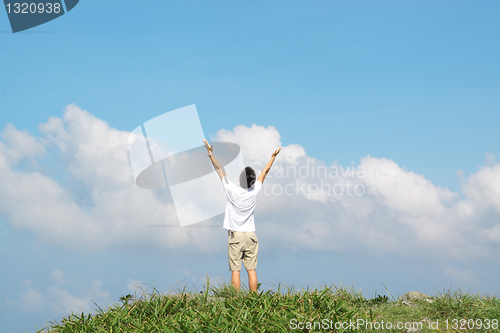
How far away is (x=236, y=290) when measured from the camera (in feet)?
27.7

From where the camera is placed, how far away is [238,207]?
8.73 m

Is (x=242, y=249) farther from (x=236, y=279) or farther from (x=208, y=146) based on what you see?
(x=208, y=146)

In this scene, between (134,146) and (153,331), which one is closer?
(153,331)

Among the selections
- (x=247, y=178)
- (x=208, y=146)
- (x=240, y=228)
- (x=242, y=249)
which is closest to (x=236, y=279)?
(x=242, y=249)

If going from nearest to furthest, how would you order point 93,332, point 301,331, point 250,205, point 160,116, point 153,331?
1. point 301,331
2. point 153,331
3. point 93,332
4. point 250,205
5. point 160,116

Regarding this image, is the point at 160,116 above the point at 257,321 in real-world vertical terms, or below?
above

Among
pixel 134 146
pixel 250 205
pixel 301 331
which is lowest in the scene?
pixel 301 331

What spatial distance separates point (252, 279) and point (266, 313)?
A: 1.82 metres

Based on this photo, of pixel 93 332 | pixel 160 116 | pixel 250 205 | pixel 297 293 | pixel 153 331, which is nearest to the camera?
pixel 153 331

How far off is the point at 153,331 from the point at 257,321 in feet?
5.49

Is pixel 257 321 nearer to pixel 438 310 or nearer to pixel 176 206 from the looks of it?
pixel 438 310

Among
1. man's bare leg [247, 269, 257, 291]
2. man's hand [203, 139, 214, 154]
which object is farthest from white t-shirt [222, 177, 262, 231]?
man's bare leg [247, 269, 257, 291]

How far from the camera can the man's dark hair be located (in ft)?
29.5

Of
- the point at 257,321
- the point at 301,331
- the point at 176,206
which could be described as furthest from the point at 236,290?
the point at 176,206
